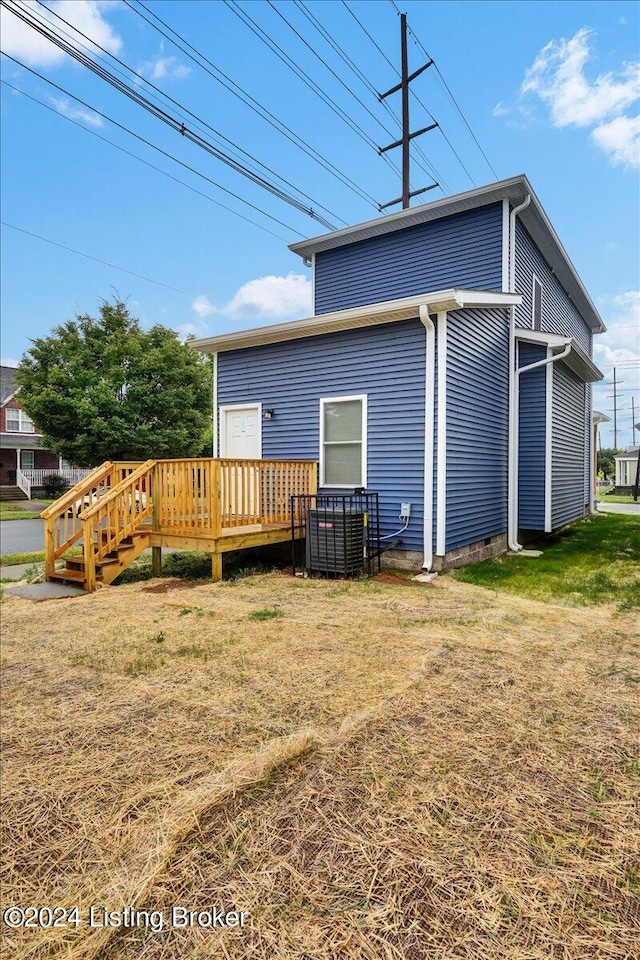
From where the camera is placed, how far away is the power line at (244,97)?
777 centimetres

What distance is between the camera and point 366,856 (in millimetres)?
1581

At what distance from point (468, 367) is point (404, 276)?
11.9 feet

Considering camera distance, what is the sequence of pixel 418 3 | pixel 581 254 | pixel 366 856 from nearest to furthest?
1. pixel 366 856
2. pixel 418 3
3. pixel 581 254

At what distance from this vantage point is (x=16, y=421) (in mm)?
30875

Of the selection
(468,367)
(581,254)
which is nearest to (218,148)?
(468,367)

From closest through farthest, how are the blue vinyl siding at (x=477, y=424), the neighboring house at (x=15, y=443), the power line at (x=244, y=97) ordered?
the blue vinyl siding at (x=477, y=424)
the power line at (x=244, y=97)
the neighboring house at (x=15, y=443)

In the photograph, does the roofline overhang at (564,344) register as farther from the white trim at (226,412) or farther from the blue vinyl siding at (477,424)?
the white trim at (226,412)

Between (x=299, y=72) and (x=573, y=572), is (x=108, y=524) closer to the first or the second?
(x=573, y=572)

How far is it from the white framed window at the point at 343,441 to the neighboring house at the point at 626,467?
39.0 meters

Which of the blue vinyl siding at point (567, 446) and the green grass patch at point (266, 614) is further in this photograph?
the blue vinyl siding at point (567, 446)

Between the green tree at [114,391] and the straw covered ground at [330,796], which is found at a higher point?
the green tree at [114,391]

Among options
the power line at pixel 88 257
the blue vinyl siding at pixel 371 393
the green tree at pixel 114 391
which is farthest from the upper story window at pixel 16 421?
the blue vinyl siding at pixel 371 393

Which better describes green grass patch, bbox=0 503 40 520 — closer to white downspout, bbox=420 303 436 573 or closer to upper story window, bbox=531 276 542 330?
white downspout, bbox=420 303 436 573

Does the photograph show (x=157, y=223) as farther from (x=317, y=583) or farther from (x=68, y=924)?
(x=68, y=924)
